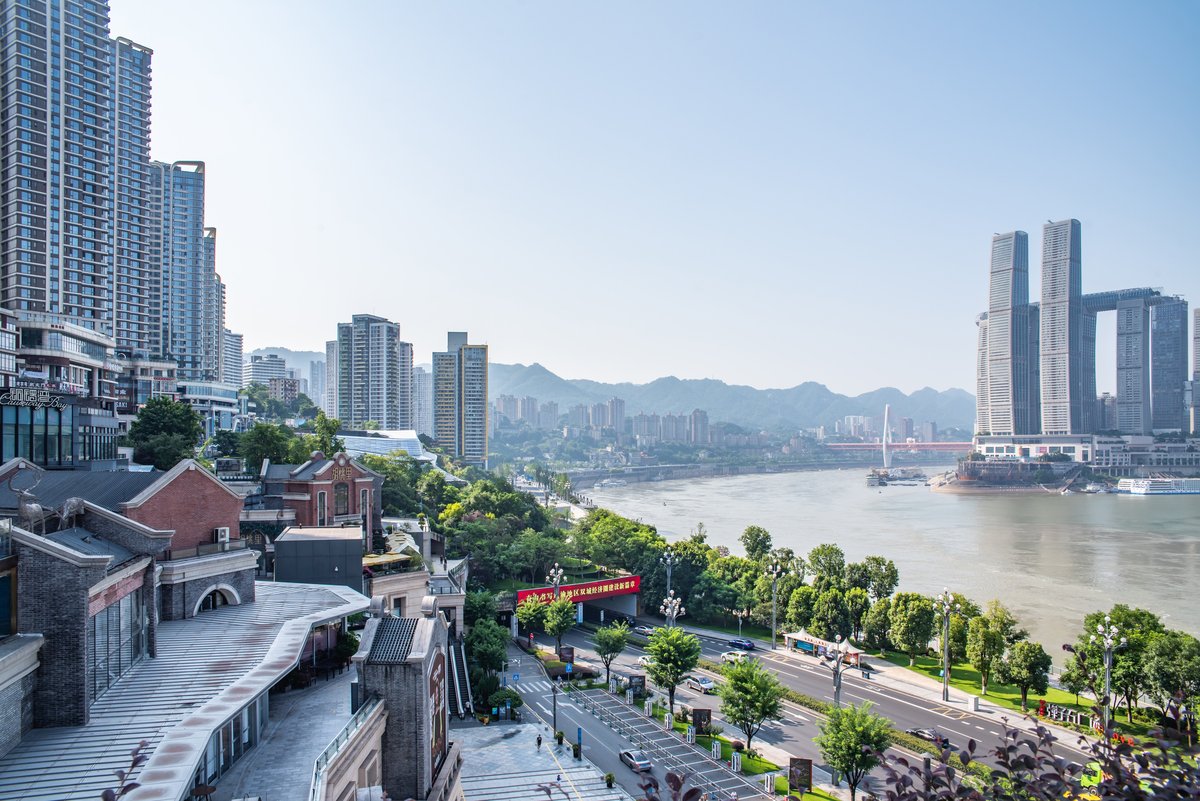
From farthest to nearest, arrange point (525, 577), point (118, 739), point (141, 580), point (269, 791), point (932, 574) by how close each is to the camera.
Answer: point (932, 574) < point (525, 577) < point (141, 580) < point (269, 791) < point (118, 739)

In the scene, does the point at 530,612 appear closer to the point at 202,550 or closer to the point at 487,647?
the point at 487,647

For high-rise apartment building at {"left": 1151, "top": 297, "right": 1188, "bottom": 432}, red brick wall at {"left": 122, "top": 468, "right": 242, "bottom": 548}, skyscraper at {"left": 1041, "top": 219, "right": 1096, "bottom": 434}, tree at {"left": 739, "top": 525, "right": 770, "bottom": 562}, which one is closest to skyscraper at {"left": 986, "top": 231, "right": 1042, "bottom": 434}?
skyscraper at {"left": 1041, "top": 219, "right": 1096, "bottom": 434}


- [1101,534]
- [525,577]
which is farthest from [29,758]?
[1101,534]

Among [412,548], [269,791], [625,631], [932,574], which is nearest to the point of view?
[269,791]

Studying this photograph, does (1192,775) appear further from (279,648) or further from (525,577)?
(525,577)

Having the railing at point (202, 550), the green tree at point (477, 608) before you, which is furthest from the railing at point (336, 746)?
the green tree at point (477, 608)
